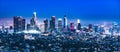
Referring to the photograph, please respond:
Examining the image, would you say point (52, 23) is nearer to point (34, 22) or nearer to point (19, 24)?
point (34, 22)

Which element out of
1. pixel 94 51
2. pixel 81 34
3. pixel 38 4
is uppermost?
pixel 38 4

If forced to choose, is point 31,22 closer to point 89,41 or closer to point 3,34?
point 3,34

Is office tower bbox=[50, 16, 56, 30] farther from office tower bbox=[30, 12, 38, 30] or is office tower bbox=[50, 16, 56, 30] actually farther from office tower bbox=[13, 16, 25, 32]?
office tower bbox=[13, 16, 25, 32]

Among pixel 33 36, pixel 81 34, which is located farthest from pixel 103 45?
pixel 33 36

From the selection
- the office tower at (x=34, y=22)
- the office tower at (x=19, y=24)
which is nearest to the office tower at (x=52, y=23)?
the office tower at (x=34, y=22)

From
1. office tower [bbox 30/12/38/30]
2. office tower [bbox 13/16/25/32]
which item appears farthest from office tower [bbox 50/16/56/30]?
office tower [bbox 13/16/25/32]

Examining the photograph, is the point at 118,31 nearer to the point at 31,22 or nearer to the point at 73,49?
the point at 73,49

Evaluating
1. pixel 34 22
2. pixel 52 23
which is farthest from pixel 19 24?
pixel 52 23

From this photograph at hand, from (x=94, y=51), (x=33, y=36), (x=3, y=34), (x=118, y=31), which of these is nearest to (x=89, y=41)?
(x=94, y=51)

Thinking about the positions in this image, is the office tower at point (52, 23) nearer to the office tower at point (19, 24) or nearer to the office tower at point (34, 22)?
the office tower at point (34, 22)

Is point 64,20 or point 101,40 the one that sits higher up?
point 64,20
